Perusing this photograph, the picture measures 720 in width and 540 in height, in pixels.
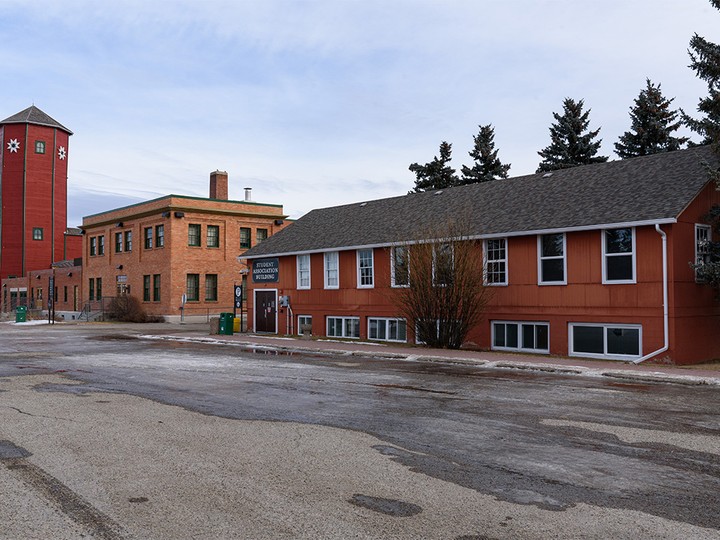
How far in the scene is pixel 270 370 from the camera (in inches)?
658

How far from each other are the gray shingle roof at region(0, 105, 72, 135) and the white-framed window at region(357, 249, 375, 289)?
2162 inches

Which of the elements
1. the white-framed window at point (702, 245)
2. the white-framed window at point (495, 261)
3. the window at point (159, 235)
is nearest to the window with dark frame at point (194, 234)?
the window at point (159, 235)

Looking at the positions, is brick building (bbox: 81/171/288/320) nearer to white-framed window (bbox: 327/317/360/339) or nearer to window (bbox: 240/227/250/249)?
window (bbox: 240/227/250/249)

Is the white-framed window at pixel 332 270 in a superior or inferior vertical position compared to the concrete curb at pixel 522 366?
superior

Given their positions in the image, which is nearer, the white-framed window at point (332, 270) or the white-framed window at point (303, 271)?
the white-framed window at point (332, 270)

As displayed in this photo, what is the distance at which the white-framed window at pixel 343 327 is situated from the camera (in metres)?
29.1

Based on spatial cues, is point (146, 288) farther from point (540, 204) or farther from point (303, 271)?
point (540, 204)

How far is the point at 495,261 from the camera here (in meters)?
23.8

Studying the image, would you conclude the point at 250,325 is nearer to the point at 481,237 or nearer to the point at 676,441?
the point at 481,237

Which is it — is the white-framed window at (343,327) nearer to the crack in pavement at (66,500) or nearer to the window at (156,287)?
the crack in pavement at (66,500)

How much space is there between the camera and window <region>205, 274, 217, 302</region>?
4925 centimetres

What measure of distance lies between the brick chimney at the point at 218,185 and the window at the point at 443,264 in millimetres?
33723

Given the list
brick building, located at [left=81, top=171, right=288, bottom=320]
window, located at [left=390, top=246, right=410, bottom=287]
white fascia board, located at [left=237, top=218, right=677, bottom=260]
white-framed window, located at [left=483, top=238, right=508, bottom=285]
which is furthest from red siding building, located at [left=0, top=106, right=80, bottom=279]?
white-framed window, located at [left=483, top=238, right=508, bottom=285]

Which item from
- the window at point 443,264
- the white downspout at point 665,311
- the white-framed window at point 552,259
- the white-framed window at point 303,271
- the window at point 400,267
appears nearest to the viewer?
the white downspout at point 665,311
